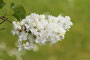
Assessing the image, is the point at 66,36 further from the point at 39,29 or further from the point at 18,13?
the point at 39,29

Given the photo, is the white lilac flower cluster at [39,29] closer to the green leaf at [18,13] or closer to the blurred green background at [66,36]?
the green leaf at [18,13]

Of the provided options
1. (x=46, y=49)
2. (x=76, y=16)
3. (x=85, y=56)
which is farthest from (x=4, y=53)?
(x=76, y=16)

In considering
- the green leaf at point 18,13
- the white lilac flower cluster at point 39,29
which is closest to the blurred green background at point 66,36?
the green leaf at point 18,13

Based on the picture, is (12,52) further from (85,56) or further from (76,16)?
(76,16)

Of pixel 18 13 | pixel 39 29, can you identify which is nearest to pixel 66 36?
pixel 18 13

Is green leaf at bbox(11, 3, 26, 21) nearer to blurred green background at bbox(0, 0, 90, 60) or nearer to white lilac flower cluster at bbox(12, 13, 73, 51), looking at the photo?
white lilac flower cluster at bbox(12, 13, 73, 51)

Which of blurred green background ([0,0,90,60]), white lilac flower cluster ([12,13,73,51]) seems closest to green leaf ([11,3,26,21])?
white lilac flower cluster ([12,13,73,51])
